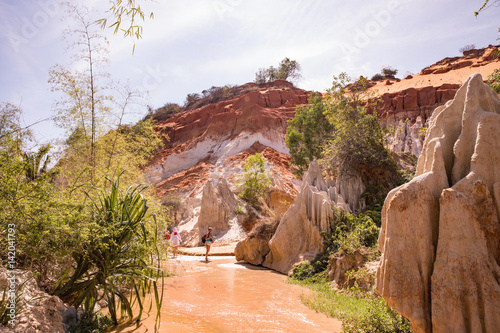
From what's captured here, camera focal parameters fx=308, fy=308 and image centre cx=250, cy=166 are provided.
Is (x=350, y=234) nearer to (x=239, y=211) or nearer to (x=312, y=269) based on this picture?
(x=312, y=269)

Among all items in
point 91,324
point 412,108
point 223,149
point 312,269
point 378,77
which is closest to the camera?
point 91,324

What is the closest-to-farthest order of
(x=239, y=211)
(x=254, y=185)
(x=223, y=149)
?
1. (x=239, y=211)
2. (x=254, y=185)
3. (x=223, y=149)

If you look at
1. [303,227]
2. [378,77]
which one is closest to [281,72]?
[378,77]

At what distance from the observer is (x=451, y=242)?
3.23 metres

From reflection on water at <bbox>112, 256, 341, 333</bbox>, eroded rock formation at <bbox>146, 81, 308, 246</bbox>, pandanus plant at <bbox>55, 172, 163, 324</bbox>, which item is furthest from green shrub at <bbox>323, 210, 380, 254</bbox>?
eroded rock formation at <bbox>146, 81, 308, 246</bbox>

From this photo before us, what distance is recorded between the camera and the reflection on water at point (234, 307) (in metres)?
4.77

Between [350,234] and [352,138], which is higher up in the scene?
[352,138]

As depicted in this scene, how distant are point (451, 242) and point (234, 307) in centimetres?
410

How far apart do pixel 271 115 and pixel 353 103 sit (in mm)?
24863

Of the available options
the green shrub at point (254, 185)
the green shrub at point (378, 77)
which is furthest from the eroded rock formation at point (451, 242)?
the green shrub at point (378, 77)

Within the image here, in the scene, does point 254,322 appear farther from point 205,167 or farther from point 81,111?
point 205,167

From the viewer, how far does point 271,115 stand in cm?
4009

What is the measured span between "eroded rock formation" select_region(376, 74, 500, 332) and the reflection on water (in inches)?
74.7

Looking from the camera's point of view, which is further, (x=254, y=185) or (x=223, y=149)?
(x=223, y=149)
